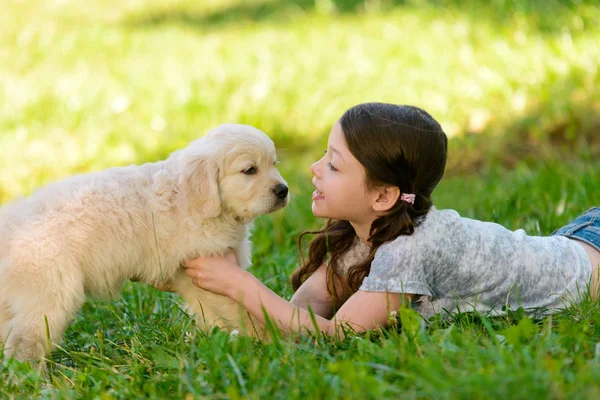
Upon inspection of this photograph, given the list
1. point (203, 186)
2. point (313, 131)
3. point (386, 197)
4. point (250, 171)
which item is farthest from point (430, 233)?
point (313, 131)

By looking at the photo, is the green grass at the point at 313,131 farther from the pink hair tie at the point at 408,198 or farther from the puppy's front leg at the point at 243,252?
the pink hair tie at the point at 408,198

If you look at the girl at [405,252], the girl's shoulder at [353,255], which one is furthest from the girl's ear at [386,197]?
the girl's shoulder at [353,255]

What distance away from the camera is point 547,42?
25.2 feet

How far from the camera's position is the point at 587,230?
12.7 ft

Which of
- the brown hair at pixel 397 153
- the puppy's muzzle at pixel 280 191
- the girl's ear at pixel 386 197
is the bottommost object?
the puppy's muzzle at pixel 280 191

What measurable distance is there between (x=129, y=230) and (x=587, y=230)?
7.66ft

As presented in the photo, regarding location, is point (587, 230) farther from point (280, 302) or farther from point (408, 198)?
point (280, 302)

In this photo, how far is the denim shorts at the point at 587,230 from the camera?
12.5 feet

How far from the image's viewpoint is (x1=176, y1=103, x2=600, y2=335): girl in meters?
3.27

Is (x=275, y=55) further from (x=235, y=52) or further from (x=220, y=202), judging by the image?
(x=220, y=202)

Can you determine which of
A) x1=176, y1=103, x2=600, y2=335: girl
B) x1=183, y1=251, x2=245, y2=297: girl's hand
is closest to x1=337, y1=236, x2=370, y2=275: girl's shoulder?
x1=176, y1=103, x2=600, y2=335: girl

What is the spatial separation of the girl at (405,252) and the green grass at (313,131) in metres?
0.17

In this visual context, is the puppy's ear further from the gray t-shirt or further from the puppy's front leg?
the gray t-shirt

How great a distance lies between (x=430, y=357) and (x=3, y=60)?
9681 millimetres
